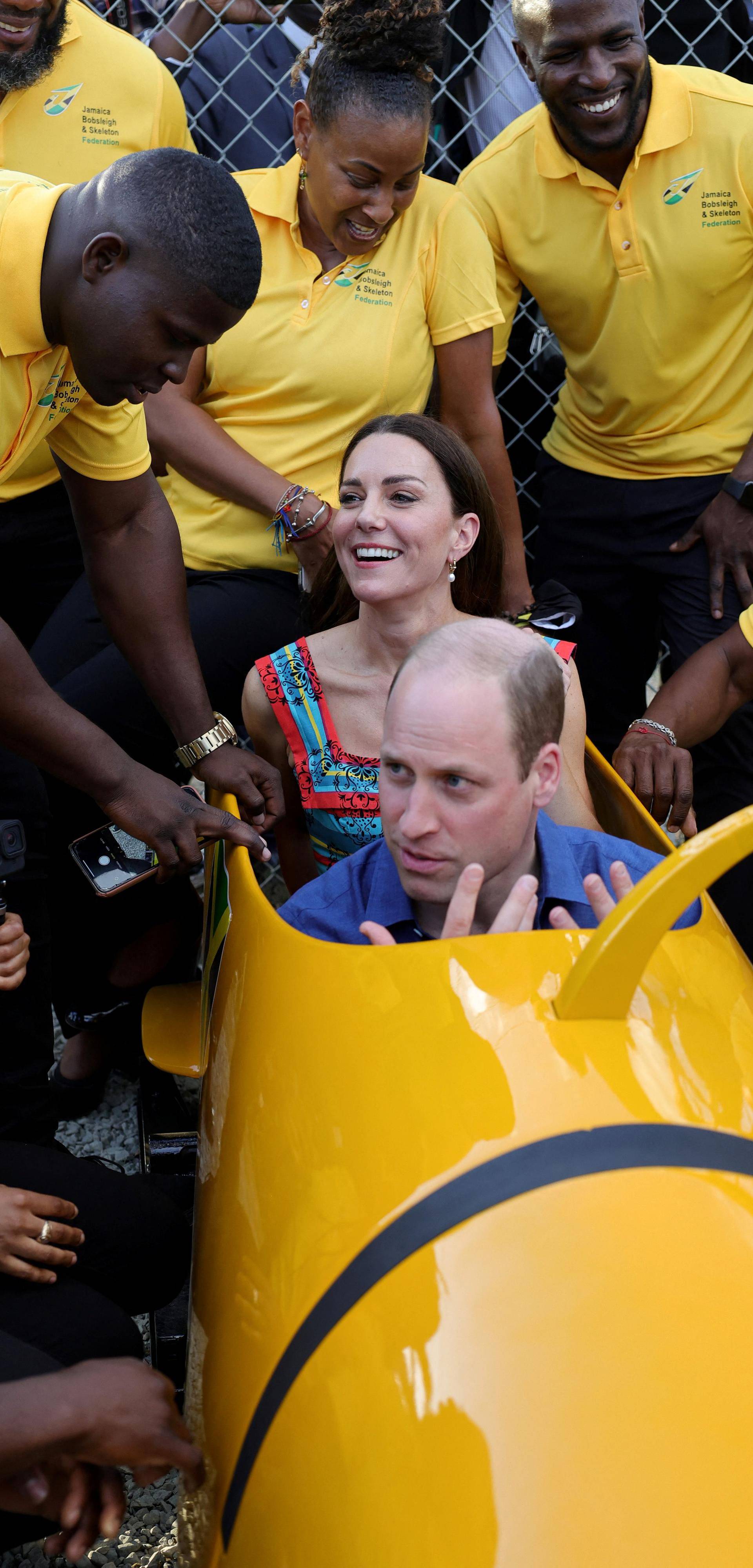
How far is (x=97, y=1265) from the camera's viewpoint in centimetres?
196

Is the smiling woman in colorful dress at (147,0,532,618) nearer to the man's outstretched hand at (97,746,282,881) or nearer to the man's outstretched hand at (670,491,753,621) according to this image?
the man's outstretched hand at (670,491,753,621)

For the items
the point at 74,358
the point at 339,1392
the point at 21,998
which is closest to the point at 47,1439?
the point at 339,1392

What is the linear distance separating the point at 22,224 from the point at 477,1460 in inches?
68.6

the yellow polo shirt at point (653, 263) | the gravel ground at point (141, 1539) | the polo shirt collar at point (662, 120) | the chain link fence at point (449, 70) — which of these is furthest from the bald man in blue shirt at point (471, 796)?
the chain link fence at point (449, 70)

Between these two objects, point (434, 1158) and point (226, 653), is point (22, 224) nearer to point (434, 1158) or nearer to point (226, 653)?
point (226, 653)

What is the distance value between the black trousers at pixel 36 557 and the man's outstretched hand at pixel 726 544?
5.03 ft

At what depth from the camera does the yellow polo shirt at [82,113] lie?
9.61 feet

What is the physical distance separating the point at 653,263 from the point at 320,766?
5.37 ft

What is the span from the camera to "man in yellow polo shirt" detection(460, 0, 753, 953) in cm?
317

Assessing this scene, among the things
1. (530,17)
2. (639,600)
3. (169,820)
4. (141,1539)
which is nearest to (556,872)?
(169,820)

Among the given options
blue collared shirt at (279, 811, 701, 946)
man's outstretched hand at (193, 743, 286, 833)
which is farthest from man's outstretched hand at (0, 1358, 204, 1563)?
man's outstretched hand at (193, 743, 286, 833)

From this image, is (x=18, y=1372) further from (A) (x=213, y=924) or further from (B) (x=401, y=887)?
(A) (x=213, y=924)

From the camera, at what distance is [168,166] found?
6.53ft

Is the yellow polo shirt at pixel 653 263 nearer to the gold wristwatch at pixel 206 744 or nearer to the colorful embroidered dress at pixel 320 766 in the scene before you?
the colorful embroidered dress at pixel 320 766
